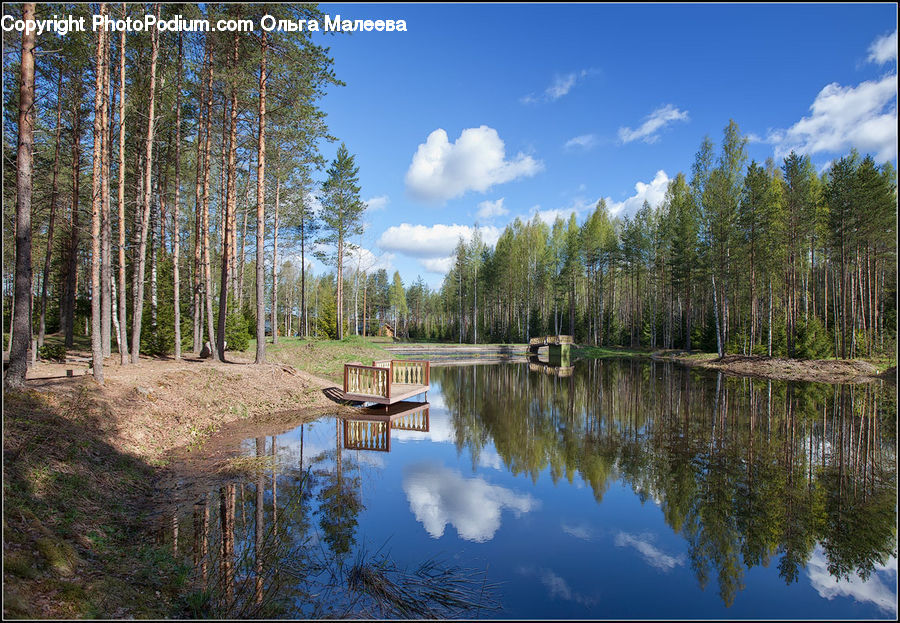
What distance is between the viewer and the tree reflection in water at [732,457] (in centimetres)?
562

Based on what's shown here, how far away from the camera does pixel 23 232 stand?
7.93 meters

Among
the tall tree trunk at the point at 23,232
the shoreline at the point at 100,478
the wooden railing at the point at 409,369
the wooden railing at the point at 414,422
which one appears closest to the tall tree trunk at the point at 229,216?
the shoreline at the point at 100,478

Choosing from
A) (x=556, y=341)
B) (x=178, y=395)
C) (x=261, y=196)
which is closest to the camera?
(x=178, y=395)

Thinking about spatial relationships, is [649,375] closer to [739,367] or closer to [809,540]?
[739,367]

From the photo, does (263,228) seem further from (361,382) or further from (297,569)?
(297,569)

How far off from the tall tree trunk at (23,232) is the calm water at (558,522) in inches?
168

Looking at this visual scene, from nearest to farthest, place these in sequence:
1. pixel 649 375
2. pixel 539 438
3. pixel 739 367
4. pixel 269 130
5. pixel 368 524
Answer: pixel 368 524
pixel 539 438
pixel 269 130
pixel 649 375
pixel 739 367

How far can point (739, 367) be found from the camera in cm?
2659

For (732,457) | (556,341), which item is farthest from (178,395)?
(556,341)

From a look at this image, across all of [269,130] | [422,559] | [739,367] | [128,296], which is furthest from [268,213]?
[739,367]

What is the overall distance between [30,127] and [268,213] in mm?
18730

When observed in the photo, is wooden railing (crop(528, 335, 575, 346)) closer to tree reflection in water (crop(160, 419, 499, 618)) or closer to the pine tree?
the pine tree

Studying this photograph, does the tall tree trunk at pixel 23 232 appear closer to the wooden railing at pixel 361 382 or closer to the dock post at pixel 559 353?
the wooden railing at pixel 361 382

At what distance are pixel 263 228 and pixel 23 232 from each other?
8656 millimetres
